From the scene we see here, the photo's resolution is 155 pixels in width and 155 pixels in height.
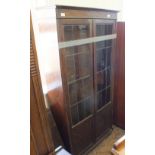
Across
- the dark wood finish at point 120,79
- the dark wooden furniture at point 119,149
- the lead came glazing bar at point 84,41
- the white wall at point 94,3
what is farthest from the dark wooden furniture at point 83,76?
the dark wooden furniture at point 119,149

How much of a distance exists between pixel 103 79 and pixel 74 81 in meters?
0.57

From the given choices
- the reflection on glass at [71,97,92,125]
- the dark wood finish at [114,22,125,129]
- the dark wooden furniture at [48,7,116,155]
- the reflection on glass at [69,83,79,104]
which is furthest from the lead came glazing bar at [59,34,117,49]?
the reflection on glass at [71,97,92,125]

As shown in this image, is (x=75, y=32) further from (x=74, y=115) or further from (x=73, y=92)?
(x=74, y=115)

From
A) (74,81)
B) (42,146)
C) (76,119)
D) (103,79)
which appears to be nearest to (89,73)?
(74,81)

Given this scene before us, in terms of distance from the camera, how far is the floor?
2.06 meters

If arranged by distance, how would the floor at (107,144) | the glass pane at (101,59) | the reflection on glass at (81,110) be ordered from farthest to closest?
the floor at (107,144) < the glass pane at (101,59) < the reflection on glass at (81,110)

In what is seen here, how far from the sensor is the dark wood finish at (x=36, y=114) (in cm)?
72

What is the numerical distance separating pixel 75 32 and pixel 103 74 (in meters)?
0.76

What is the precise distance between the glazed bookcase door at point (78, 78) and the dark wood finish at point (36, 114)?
0.72 metres

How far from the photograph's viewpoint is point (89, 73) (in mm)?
1824

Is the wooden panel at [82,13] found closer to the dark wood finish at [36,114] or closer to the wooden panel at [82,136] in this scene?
the dark wood finish at [36,114]

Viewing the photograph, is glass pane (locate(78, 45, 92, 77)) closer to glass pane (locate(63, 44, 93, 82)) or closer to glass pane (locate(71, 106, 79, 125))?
glass pane (locate(63, 44, 93, 82))
